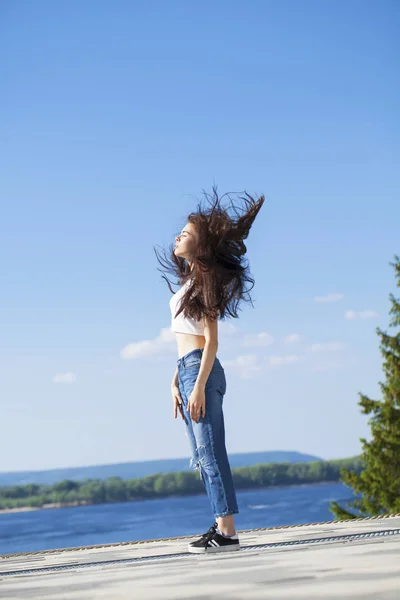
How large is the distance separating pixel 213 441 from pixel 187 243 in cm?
96

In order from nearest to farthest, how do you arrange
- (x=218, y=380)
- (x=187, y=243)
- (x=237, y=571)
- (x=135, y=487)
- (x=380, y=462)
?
(x=237, y=571) < (x=218, y=380) < (x=187, y=243) < (x=380, y=462) < (x=135, y=487)

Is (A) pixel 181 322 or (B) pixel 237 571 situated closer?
(B) pixel 237 571

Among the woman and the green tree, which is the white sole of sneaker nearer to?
the woman

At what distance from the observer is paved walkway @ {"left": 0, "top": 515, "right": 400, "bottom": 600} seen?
2348 mm

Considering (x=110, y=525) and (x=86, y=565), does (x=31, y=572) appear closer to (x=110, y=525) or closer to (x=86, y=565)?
(x=86, y=565)

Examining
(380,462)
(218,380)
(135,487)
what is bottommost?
(218,380)

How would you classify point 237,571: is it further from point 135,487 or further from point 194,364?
point 135,487

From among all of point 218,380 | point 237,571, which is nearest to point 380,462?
→ point 218,380

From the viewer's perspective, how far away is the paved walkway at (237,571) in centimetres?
235

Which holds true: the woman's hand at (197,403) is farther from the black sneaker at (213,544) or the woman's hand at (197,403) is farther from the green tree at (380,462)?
the green tree at (380,462)

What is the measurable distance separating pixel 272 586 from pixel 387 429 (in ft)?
60.8

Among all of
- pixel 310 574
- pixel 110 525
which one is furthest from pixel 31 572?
pixel 110 525

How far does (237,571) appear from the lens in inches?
111

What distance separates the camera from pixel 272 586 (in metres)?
2.41
